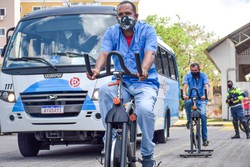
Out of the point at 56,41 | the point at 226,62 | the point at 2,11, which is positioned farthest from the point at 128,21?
the point at 2,11

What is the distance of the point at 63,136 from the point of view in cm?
1234

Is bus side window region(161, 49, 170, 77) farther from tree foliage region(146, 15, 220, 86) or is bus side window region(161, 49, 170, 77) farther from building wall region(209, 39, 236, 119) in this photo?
tree foliage region(146, 15, 220, 86)

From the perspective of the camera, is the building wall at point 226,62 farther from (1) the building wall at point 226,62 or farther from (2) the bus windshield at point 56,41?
(2) the bus windshield at point 56,41

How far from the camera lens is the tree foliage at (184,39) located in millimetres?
61281

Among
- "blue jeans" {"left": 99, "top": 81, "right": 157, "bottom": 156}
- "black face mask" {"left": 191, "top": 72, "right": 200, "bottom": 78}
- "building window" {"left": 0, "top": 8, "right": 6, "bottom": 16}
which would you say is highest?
"building window" {"left": 0, "top": 8, "right": 6, "bottom": 16}

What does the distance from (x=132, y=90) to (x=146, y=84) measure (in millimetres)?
181

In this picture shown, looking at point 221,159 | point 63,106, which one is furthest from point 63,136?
point 221,159

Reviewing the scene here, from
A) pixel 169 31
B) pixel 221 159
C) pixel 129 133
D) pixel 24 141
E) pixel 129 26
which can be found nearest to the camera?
pixel 129 133

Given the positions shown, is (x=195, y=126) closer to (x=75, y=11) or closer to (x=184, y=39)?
(x=75, y=11)

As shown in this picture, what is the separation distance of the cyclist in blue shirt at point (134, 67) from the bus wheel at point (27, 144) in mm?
6786

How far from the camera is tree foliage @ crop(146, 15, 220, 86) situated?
61.3 meters

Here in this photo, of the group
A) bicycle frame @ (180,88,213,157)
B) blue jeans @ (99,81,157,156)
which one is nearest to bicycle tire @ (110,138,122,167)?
blue jeans @ (99,81,157,156)

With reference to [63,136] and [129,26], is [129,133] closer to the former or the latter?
[129,26]

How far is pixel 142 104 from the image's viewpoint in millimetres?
6191
